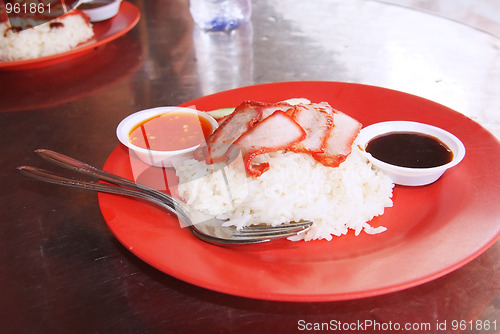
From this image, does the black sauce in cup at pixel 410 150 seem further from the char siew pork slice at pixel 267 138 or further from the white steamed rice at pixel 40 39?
the white steamed rice at pixel 40 39

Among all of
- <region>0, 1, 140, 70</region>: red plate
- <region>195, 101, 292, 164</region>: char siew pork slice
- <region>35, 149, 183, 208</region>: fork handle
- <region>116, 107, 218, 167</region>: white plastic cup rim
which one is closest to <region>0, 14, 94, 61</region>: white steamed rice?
<region>0, 1, 140, 70</region>: red plate

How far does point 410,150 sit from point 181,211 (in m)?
0.99

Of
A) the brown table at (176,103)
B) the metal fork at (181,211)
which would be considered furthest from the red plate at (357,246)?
the brown table at (176,103)

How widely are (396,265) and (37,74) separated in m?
2.78

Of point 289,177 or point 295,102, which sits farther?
point 295,102

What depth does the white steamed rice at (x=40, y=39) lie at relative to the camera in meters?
3.09

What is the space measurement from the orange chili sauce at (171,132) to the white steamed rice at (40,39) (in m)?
1.46

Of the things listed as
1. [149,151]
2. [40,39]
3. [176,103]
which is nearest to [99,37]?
[40,39]

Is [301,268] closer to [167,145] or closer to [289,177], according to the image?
[289,177]

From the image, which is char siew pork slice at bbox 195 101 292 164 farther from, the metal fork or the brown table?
the brown table

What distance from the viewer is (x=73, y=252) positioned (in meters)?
1.74

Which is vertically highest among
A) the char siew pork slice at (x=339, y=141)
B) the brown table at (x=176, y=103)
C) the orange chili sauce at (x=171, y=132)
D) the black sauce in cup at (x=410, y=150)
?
the char siew pork slice at (x=339, y=141)

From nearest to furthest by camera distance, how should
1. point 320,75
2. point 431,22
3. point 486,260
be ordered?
1. point 486,260
2. point 320,75
3. point 431,22

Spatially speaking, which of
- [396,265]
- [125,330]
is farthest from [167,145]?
[396,265]
